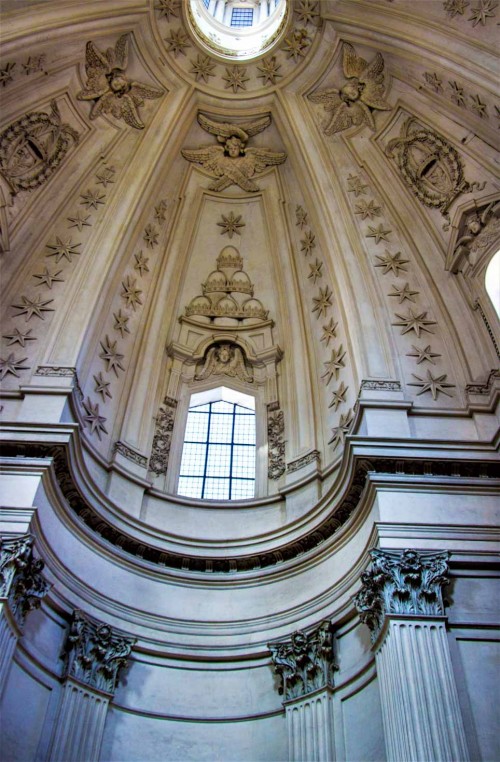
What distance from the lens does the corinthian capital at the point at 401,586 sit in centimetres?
1186

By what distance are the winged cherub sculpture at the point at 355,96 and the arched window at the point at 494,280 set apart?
525 centimetres

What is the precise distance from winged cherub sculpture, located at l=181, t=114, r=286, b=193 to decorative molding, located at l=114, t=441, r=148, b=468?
27.3 feet

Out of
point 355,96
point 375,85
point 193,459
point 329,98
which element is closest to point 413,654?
point 193,459

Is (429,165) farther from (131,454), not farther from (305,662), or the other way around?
(305,662)

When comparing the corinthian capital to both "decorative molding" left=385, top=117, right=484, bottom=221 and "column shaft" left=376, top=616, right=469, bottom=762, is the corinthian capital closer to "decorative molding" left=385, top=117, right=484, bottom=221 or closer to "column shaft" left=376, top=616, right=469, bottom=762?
"column shaft" left=376, top=616, right=469, bottom=762

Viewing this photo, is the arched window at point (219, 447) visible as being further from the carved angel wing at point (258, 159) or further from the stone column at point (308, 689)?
the carved angel wing at point (258, 159)

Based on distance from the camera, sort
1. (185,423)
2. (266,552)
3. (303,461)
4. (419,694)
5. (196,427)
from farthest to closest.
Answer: (196,427) < (185,423) < (303,461) < (266,552) < (419,694)

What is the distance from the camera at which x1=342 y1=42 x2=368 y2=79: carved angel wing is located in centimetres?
1945

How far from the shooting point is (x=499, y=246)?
16.3 metres

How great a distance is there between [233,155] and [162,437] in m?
8.29

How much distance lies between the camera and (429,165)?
18500 mm

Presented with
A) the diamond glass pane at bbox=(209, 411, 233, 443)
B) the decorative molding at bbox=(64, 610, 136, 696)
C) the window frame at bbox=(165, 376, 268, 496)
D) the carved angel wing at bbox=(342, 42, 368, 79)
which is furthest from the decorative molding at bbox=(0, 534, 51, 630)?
the carved angel wing at bbox=(342, 42, 368, 79)

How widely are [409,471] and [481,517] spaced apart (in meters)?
1.41

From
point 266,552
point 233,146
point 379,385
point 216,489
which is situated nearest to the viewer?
point 266,552
